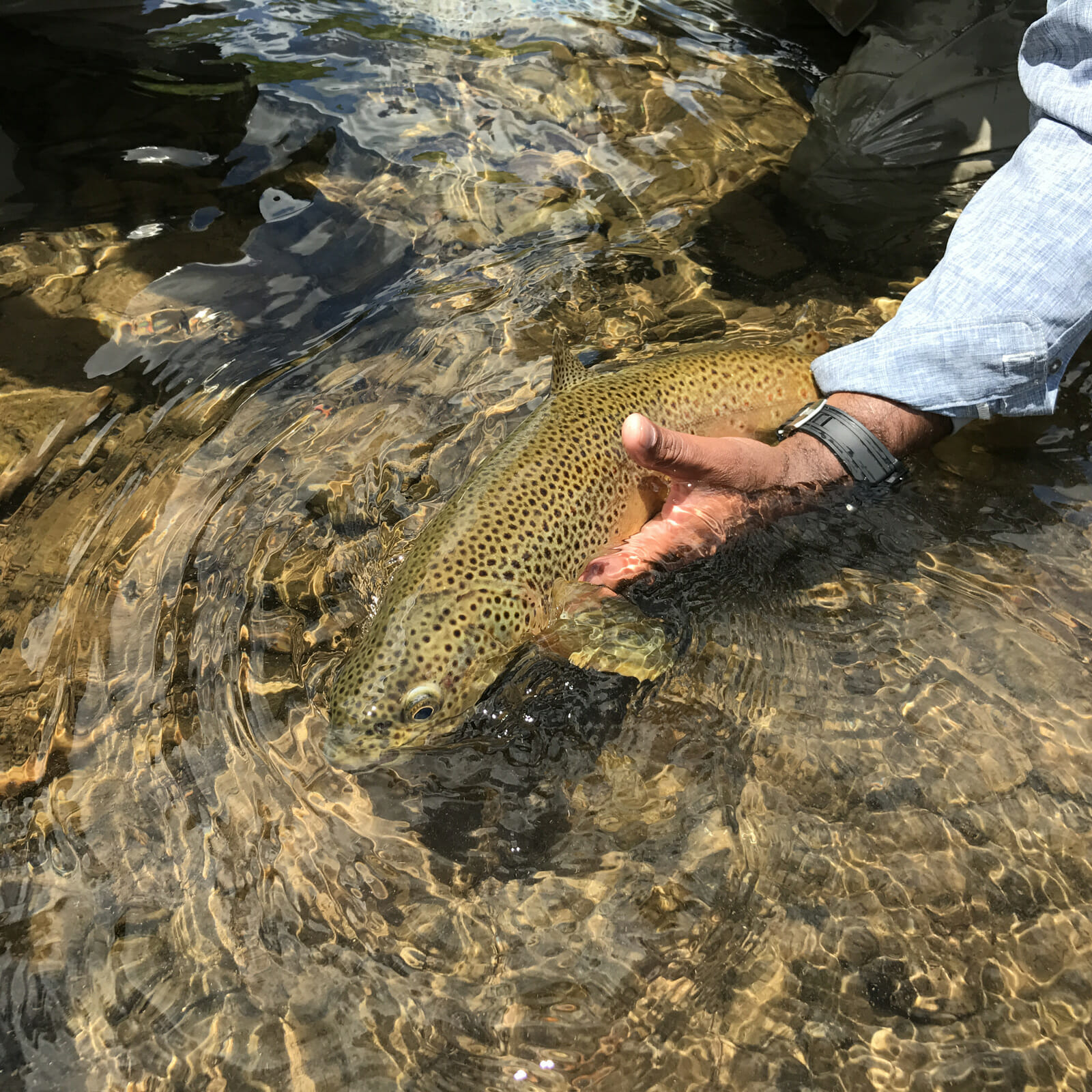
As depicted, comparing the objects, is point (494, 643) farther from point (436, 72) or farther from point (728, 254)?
point (436, 72)

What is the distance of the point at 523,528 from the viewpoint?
11.2ft

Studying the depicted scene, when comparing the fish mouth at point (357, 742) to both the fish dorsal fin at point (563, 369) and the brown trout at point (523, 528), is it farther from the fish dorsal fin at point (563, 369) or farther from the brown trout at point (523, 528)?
the fish dorsal fin at point (563, 369)

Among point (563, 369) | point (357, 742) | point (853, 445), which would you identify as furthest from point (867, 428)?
point (357, 742)

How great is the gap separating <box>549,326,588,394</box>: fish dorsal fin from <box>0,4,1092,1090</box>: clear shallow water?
473 millimetres

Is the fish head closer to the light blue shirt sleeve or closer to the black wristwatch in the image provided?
the black wristwatch

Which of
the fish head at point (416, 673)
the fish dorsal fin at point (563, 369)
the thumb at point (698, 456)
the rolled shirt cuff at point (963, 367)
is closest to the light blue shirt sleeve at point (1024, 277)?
the rolled shirt cuff at point (963, 367)

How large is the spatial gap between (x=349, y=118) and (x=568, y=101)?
5.81 feet

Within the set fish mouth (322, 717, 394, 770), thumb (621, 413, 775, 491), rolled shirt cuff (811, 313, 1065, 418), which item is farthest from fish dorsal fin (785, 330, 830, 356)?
fish mouth (322, 717, 394, 770)

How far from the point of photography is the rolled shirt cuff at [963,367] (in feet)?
11.2

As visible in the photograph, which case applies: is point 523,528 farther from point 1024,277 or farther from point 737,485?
point 1024,277

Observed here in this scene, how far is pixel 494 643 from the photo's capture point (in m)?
3.23

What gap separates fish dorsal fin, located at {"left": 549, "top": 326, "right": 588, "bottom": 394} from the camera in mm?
3945

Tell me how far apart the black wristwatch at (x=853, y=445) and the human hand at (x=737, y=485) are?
1.5 inches

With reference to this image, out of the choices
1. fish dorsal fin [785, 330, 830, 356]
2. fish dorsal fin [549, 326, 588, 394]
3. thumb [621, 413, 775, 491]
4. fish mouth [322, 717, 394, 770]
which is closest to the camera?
thumb [621, 413, 775, 491]
